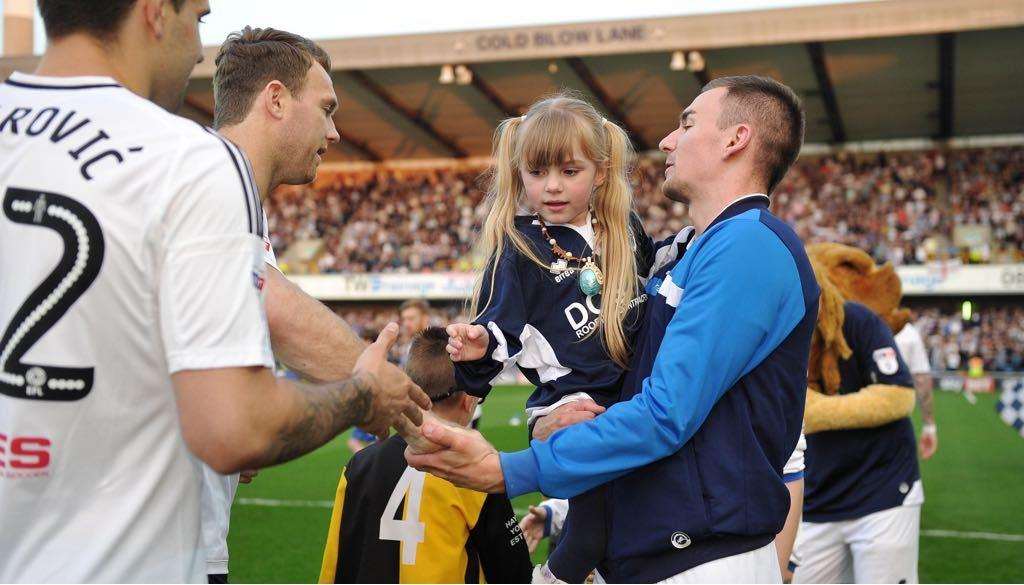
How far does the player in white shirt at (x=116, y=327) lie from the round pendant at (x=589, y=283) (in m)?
1.34

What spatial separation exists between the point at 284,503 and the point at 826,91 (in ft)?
81.9

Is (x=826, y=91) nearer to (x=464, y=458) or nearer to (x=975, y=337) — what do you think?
(x=975, y=337)

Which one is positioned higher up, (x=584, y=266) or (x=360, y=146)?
(x=584, y=266)

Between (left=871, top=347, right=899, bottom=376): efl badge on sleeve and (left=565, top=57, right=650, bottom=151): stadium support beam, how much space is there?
74.0ft

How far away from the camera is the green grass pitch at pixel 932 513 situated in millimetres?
7445

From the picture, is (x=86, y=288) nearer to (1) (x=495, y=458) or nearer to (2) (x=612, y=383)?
(1) (x=495, y=458)

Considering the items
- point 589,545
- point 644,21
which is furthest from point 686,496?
point 644,21

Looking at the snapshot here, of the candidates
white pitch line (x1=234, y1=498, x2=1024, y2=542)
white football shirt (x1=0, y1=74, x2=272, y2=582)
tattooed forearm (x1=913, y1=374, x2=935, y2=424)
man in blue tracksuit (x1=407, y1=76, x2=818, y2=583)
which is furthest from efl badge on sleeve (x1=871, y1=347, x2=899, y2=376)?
white pitch line (x1=234, y1=498, x2=1024, y2=542)

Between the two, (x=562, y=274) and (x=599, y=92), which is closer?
(x=562, y=274)

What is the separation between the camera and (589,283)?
3039 millimetres

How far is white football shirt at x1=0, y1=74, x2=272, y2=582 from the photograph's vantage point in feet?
5.60

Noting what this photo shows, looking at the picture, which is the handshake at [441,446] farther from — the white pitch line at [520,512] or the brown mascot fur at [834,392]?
the white pitch line at [520,512]

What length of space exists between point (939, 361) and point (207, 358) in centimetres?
3167

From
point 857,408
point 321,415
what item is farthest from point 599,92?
point 321,415
